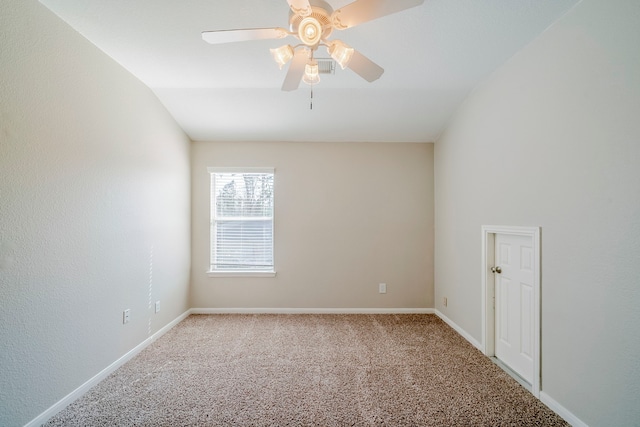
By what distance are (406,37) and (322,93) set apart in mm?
1146

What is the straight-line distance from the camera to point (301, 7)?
4.75ft

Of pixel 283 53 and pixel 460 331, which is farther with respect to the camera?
pixel 460 331

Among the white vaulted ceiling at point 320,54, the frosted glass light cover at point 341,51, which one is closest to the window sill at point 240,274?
the white vaulted ceiling at point 320,54

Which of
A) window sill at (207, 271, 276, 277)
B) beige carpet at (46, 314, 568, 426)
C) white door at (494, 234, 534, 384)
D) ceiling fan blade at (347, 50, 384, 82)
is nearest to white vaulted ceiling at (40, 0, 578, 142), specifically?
ceiling fan blade at (347, 50, 384, 82)

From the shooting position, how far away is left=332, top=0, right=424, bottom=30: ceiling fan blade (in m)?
1.42

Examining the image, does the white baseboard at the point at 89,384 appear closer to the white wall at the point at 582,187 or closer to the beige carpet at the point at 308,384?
the beige carpet at the point at 308,384

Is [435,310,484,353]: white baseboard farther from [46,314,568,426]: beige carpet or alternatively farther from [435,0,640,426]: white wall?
[435,0,640,426]: white wall

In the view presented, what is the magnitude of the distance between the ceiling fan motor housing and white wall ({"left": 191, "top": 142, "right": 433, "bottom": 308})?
8.86 ft

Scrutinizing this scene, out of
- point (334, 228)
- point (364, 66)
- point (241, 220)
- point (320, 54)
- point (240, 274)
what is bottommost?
point (240, 274)

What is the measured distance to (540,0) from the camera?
196 cm

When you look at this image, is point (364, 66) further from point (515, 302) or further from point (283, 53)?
point (515, 302)

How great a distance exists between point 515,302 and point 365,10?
8.21ft

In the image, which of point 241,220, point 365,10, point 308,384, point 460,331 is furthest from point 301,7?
point 460,331

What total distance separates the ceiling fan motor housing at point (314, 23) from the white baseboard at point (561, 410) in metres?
2.64
